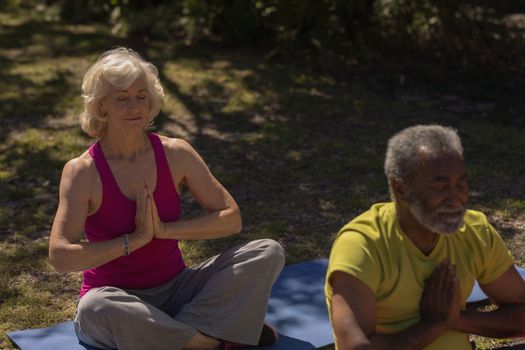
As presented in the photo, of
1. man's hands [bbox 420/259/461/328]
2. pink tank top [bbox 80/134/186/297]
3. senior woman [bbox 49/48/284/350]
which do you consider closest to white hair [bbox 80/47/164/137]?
senior woman [bbox 49/48/284/350]

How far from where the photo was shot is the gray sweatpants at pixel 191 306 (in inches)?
149

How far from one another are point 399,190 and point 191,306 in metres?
1.31

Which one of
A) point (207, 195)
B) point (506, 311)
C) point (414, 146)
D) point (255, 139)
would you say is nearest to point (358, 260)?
point (414, 146)

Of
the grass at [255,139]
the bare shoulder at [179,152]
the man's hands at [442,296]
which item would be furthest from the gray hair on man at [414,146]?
the grass at [255,139]

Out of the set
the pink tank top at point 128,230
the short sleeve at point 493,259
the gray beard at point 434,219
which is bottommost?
the pink tank top at point 128,230

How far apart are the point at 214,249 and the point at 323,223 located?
75cm

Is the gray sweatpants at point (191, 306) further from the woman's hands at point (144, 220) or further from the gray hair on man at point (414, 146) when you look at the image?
the gray hair on man at point (414, 146)

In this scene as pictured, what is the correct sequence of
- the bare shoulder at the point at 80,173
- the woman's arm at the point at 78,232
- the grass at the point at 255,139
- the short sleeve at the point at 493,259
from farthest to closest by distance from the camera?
the grass at the point at 255,139, the bare shoulder at the point at 80,173, the woman's arm at the point at 78,232, the short sleeve at the point at 493,259

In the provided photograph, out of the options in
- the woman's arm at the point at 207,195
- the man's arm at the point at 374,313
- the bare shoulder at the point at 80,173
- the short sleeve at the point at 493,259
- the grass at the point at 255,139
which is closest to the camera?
the man's arm at the point at 374,313

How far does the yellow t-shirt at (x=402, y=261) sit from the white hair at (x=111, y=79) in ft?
4.06

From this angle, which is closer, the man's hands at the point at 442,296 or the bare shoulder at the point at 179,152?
the man's hands at the point at 442,296

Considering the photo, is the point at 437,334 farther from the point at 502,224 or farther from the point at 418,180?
the point at 502,224

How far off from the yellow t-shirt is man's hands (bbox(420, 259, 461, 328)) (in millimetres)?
28

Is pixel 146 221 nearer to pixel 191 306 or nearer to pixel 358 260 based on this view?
pixel 191 306
